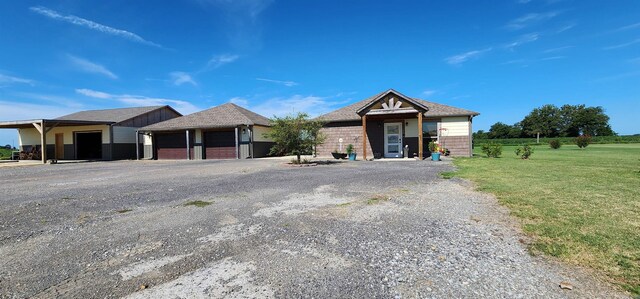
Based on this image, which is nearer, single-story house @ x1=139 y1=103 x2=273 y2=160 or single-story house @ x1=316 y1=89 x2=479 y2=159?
single-story house @ x1=316 y1=89 x2=479 y2=159

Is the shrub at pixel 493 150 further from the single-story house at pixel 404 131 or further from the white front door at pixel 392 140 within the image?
the white front door at pixel 392 140

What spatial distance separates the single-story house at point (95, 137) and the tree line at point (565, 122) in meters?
91.3

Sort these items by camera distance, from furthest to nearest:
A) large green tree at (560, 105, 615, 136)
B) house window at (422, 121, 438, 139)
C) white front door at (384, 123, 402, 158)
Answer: large green tree at (560, 105, 615, 136) → house window at (422, 121, 438, 139) → white front door at (384, 123, 402, 158)

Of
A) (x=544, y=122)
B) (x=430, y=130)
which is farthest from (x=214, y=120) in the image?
(x=544, y=122)

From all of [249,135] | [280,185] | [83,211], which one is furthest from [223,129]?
[83,211]

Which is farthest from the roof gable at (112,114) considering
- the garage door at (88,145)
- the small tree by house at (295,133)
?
the small tree by house at (295,133)

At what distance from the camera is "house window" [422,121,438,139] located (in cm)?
2078

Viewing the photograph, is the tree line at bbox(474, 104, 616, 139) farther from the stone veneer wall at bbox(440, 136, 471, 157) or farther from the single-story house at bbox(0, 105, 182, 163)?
the single-story house at bbox(0, 105, 182, 163)

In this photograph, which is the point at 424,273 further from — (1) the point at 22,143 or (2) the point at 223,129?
(1) the point at 22,143

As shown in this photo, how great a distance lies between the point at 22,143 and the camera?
28.7 m

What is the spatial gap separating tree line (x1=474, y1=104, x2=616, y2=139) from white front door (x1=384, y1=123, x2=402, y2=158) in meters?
79.2

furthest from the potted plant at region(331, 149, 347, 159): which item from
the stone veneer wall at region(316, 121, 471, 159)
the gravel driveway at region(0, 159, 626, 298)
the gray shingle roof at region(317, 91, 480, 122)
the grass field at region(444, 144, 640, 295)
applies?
the gravel driveway at region(0, 159, 626, 298)

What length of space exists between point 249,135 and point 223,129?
8.29ft

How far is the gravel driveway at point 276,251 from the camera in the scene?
2.59m
